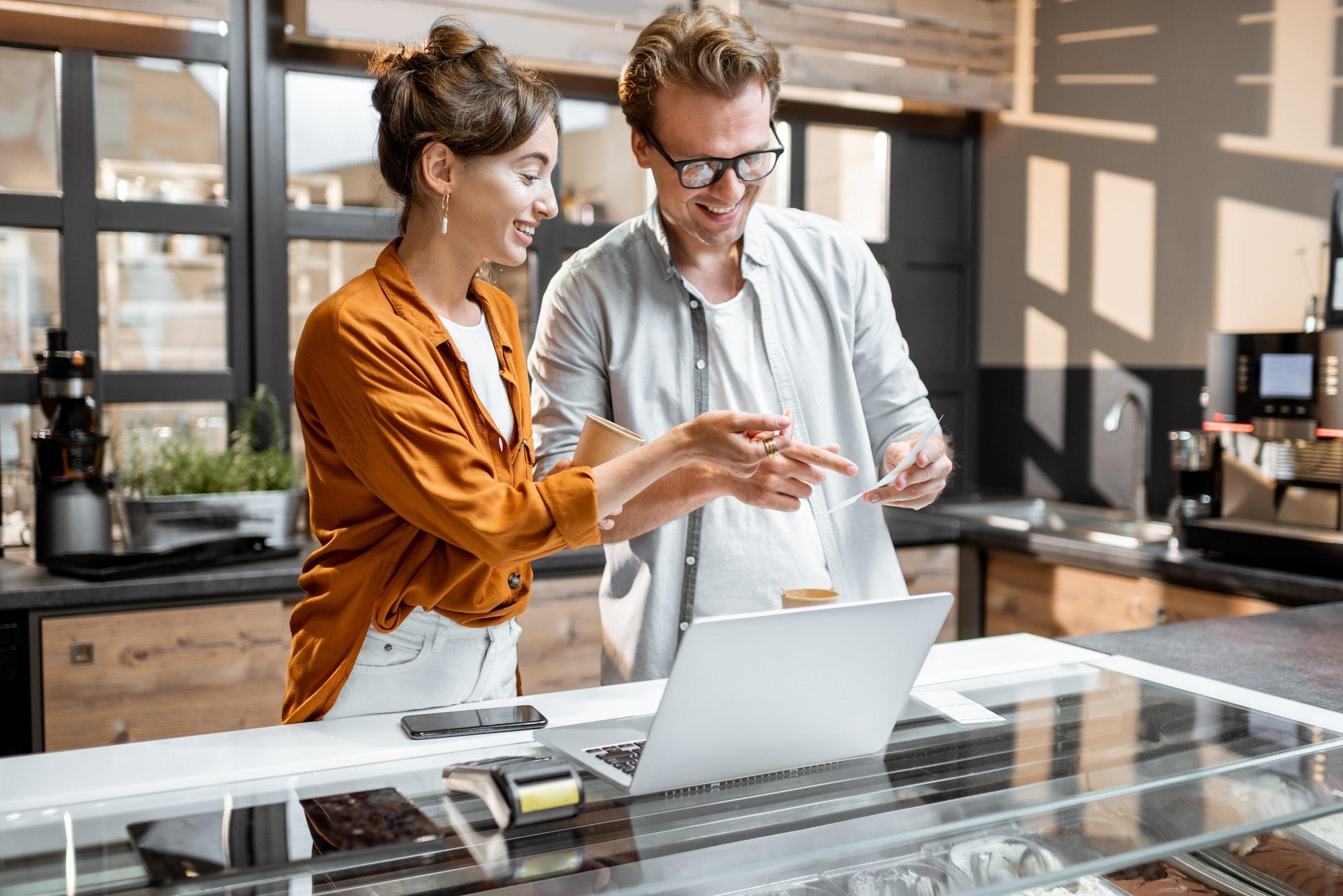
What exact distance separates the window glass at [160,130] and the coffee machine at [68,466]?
0.61 m

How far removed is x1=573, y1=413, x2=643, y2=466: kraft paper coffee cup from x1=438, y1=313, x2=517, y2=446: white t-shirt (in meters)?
0.14

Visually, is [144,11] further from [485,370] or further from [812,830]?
[812,830]

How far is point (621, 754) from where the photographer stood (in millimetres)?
1189

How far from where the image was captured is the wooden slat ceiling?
3.10m

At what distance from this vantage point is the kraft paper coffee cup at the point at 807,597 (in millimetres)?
1322

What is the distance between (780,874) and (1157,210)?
126 inches

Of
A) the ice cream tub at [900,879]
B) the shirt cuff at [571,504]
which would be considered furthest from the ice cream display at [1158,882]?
the shirt cuff at [571,504]

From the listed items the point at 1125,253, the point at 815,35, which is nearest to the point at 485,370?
the point at 815,35

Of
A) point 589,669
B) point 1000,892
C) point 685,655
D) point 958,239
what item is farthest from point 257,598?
point 958,239

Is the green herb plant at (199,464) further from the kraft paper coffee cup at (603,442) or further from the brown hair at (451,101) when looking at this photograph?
the kraft paper coffee cup at (603,442)

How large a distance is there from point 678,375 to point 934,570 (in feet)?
6.03

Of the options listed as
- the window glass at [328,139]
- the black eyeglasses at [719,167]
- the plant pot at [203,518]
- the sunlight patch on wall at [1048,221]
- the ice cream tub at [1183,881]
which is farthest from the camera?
the sunlight patch on wall at [1048,221]

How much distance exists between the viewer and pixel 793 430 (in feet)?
6.19

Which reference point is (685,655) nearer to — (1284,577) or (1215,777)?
(1215,777)
